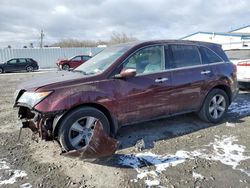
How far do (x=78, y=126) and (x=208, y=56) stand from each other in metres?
3.16

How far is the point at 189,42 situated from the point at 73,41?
178 feet

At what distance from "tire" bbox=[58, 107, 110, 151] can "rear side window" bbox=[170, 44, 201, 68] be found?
1807 millimetres

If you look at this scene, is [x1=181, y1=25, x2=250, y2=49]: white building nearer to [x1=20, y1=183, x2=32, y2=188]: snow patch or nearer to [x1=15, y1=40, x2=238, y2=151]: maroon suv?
[x1=15, y1=40, x2=238, y2=151]: maroon suv

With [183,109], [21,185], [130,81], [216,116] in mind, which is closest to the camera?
[21,185]

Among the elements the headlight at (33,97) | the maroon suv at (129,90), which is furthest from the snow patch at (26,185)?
the headlight at (33,97)

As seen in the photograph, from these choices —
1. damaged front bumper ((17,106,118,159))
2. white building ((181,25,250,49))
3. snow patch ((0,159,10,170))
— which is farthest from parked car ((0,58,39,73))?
damaged front bumper ((17,106,118,159))

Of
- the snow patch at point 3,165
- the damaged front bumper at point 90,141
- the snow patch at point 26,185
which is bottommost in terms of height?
the snow patch at point 26,185

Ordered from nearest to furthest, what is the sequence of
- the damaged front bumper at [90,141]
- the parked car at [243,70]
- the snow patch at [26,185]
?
the snow patch at [26,185], the damaged front bumper at [90,141], the parked car at [243,70]

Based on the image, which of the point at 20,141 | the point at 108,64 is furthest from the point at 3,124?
the point at 108,64

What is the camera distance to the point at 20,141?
463cm

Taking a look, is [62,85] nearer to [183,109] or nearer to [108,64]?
[108,64]

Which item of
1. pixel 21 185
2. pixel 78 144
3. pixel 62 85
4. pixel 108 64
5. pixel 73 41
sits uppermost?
pixel 73 41

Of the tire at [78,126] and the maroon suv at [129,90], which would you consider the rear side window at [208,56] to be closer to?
the maroon suv at [129,90]

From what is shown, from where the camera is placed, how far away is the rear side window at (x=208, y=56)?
17.3 feet
